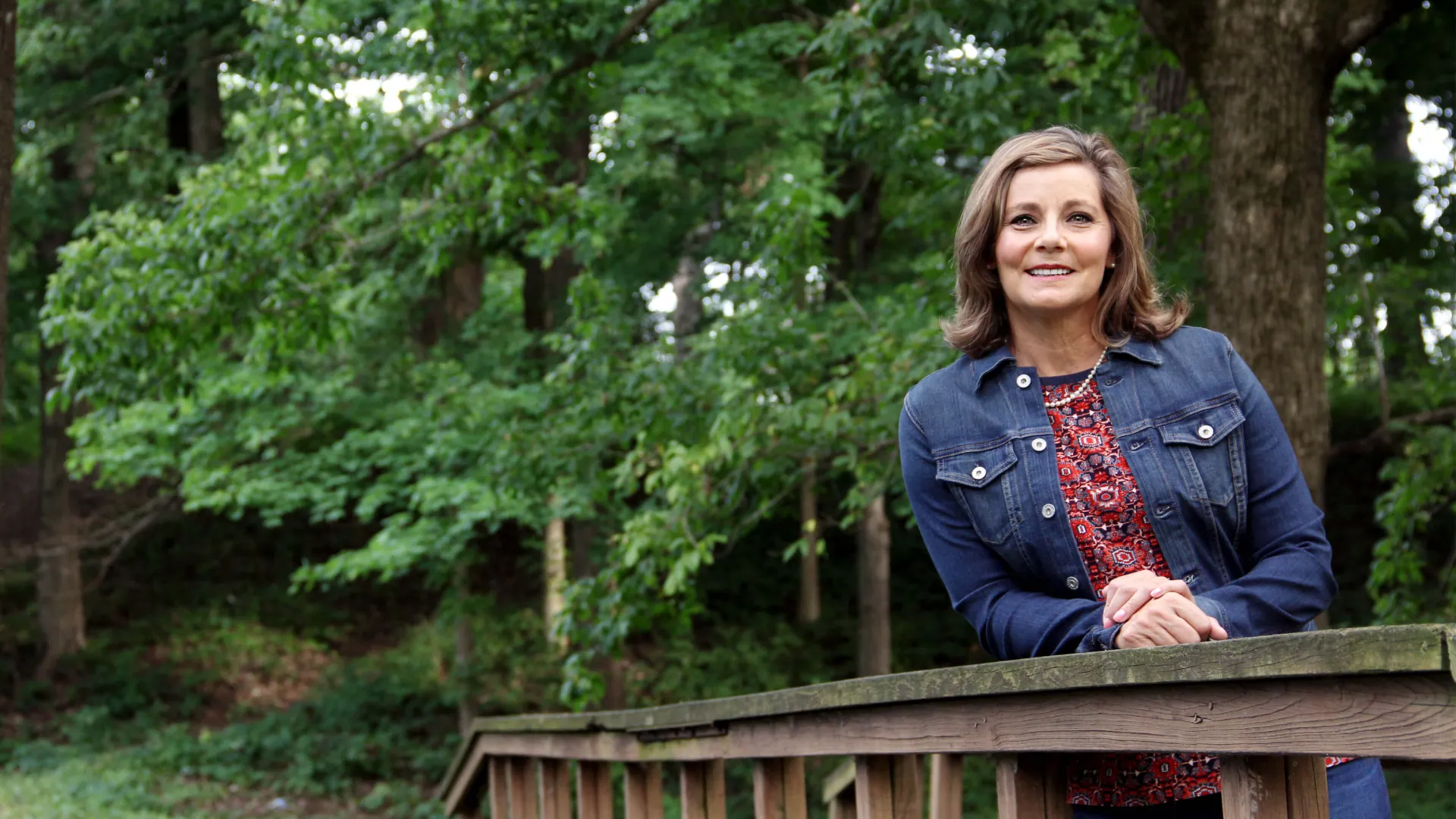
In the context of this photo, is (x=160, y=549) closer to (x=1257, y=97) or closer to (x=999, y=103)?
(x=999, y=103)

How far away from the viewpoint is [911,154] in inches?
243

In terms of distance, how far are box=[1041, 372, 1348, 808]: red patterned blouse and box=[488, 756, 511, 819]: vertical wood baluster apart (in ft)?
12.7

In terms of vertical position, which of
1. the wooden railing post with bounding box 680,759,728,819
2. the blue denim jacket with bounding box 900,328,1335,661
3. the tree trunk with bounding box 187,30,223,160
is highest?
the tree trunk with bounding box 187,30,223,160

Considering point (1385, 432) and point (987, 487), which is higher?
point (1385, 432)

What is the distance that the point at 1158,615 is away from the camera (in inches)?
64.9

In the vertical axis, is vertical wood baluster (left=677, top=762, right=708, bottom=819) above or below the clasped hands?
below

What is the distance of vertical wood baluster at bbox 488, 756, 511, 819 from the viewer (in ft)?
17.8

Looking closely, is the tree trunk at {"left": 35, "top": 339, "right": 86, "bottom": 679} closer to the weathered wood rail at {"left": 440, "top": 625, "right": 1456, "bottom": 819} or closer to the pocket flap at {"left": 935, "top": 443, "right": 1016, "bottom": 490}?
the weathered wood rail at {"left": 440, "top": 625, "right": 1456, "bottom": 819}

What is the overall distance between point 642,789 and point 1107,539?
7.18 feet

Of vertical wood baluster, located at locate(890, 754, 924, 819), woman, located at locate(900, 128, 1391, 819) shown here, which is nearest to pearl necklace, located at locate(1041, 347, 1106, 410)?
woman, located at locate(900, 128, 1391, 819)

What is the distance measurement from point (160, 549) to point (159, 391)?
11.4 m

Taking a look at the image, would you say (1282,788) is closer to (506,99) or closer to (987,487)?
(987,487)

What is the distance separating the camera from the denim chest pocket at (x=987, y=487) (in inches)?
74.7

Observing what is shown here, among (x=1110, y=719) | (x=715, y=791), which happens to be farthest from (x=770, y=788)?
(x=1110, y=719)
